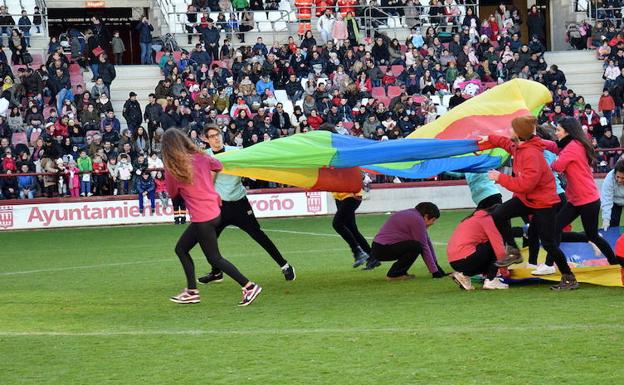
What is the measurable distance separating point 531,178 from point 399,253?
230 centimetres

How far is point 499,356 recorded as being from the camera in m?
7.79

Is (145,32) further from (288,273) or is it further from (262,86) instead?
(288,273)

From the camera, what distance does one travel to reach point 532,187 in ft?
35.4

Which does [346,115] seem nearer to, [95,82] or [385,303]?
[95,82]

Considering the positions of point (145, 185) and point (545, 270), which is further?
point (145, 185)

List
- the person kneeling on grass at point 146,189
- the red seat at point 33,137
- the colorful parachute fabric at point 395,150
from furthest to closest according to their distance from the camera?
the red seat at point 33,137, the person kneeling on grass at point 146,189, the colorful parachute fabric at point 395,150

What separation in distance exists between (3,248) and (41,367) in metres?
13.0

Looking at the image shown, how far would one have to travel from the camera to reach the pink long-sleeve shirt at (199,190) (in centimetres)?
1087

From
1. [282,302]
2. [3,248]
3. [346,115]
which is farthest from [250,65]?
[282,302]

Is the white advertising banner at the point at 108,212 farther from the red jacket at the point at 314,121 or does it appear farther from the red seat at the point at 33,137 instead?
the red jacket at the point at 314,121

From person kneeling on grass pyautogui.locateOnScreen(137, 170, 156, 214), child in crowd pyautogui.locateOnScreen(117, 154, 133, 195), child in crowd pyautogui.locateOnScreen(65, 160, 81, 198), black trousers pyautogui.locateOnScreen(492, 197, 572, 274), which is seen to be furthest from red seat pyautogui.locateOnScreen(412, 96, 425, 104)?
black trousers pyautogui.locateOnScreen(492, 197, 572, 274)

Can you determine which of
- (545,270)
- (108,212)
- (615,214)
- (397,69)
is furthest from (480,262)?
(397,69)

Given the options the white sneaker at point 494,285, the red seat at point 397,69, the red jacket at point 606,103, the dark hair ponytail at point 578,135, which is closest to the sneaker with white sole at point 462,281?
the white sneaker at point 494,285

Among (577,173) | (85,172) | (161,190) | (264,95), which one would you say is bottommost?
(161,190)
